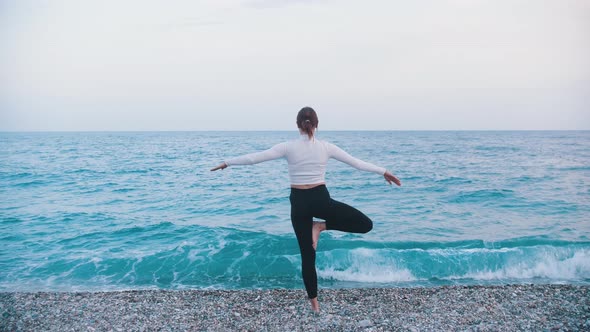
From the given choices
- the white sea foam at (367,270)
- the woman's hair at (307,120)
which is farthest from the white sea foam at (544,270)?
the woman's hair at (307,120)

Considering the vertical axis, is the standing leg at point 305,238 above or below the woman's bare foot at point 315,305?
above

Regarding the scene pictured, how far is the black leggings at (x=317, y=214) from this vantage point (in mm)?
4758

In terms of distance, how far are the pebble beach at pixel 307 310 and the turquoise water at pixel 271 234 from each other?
1485 mm

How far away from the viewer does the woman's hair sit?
468cm

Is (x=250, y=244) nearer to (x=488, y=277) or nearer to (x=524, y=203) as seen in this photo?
(x=488, y=277)

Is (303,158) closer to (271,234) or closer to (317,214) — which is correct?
(317,214)

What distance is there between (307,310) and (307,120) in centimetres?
280

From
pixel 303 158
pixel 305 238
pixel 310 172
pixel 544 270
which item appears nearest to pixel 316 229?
pixel 305 238

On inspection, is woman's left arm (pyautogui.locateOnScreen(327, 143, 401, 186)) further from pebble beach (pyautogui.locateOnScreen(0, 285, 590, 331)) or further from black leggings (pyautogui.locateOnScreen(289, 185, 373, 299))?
pebble beach (pyautogui.locateOnScreen(0, 285, 590, 331))

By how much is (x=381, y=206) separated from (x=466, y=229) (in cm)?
382

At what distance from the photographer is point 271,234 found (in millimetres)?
11250

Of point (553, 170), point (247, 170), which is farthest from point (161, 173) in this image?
point (553, 170)

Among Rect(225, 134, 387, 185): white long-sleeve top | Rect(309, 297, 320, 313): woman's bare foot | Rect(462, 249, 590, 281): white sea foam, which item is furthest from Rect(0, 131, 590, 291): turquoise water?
Rect(225, 134, 387, 185): white long-sleeve top

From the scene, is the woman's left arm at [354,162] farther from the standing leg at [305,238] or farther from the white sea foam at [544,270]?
the white sea foam at [544,270]
